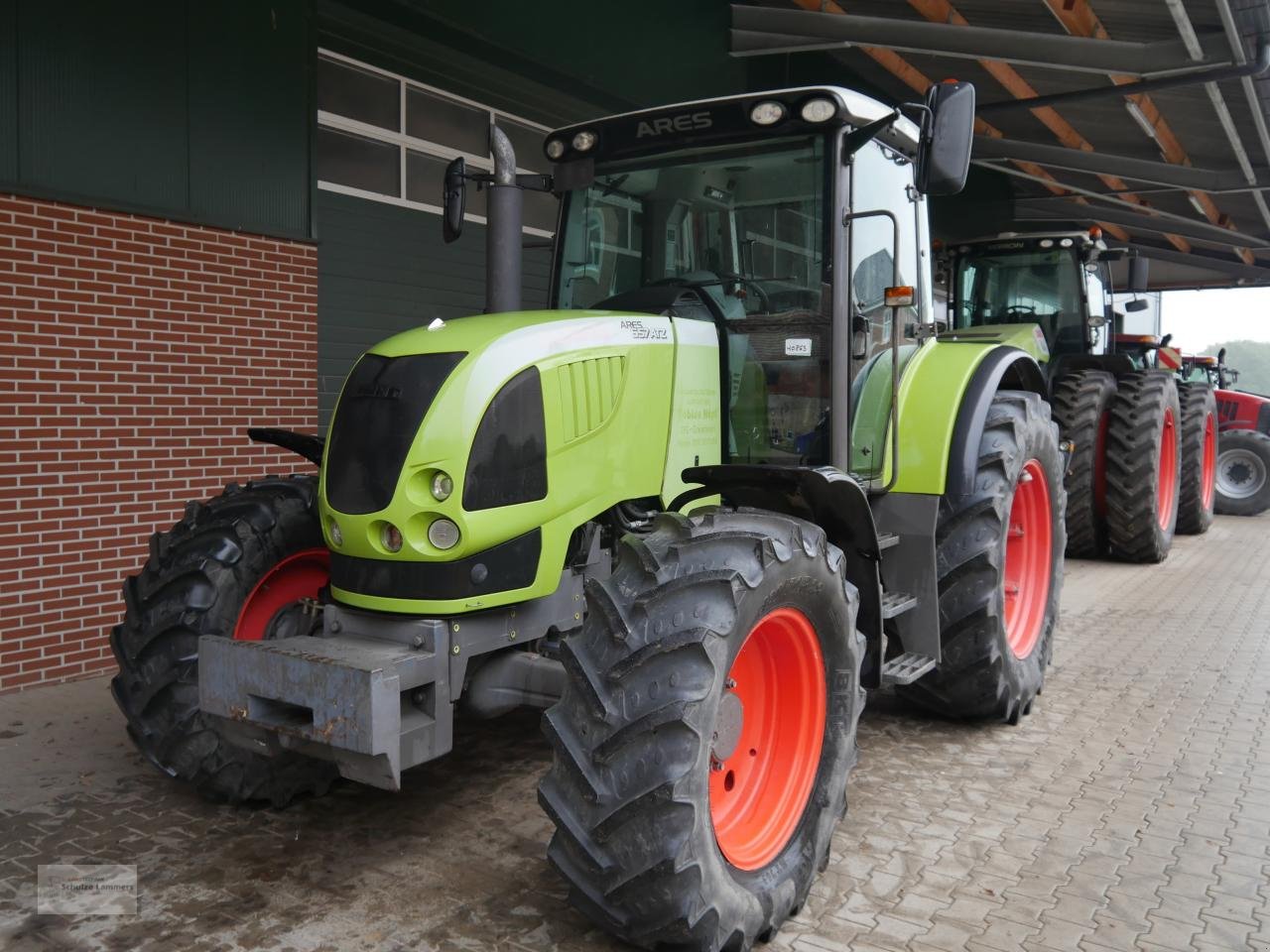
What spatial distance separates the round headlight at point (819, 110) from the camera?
3588mm

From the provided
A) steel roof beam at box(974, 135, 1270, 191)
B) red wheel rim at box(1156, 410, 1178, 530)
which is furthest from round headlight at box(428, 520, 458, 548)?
steel roof beam at box(974, 135, 1270, 191)

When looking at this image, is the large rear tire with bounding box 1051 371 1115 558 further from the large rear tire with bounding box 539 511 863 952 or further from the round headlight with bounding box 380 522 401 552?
the round headlight with bounding box 380 522 401 552

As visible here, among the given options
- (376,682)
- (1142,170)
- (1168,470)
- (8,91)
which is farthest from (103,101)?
(1142,170)

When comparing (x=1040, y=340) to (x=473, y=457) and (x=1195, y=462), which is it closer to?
(x=1195, y=462)

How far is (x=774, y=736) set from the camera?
128 inches

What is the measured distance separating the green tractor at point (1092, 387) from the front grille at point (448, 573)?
5727 millimetres

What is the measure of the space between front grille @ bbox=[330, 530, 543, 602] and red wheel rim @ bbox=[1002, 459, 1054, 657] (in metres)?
2.76

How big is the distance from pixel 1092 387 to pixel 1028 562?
4.18 metres

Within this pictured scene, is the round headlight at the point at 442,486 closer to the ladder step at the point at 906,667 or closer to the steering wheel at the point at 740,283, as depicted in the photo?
the steering wheel at the point at 740,283

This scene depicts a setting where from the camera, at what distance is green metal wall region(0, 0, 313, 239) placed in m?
5.03

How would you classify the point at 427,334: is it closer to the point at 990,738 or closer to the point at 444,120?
the point at 990,738

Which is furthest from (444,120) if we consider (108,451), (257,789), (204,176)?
(257,789)

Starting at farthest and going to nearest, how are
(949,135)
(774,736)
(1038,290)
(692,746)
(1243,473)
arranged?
1. (1243,473)
2. (1038,290)
3. (949,135)
4. (774,736)
5. (692,746)

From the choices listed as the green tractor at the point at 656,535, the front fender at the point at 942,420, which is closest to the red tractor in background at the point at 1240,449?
the front fender at the point at 942,420
